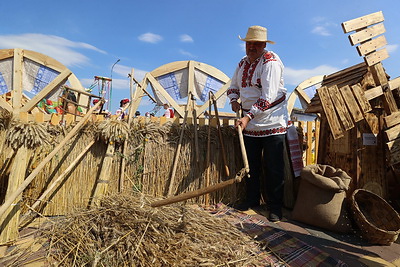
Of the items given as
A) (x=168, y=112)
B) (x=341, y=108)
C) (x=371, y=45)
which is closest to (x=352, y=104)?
(x=341, y=108)

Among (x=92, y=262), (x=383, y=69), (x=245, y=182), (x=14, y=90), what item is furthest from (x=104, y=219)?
(x=14, y=90)

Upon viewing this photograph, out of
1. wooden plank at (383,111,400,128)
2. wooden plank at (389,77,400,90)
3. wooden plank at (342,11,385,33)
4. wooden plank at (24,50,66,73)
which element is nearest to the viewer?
wooden plank at (383,111,400,128)

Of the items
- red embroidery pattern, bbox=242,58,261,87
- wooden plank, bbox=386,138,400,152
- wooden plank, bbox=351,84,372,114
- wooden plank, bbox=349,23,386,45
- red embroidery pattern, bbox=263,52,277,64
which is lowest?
wooden plank, bbox=386,138,400,152

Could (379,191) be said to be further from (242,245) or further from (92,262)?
(92,262)

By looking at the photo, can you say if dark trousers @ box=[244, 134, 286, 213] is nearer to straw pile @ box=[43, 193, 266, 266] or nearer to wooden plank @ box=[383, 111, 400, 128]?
straw pile @ box=[43, 193, 266, 266]

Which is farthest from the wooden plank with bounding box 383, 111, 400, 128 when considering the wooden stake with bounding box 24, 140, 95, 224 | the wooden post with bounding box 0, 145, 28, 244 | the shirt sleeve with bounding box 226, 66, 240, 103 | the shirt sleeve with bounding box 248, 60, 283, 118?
the wooden post with bounding box 0, 145, 28, 244

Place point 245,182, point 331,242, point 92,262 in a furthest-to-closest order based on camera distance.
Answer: point 245,182
point 331,242
point 92,262

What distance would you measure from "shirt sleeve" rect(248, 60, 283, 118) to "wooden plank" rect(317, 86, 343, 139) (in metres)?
0.70

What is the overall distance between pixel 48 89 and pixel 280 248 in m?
6.45

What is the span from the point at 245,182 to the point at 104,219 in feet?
6.78

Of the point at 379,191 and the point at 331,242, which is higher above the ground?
the point at 379,191

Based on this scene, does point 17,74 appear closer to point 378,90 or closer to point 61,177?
point 61,177

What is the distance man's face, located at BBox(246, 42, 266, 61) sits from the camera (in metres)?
3.11

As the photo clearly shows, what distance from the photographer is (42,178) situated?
308 centimetres
